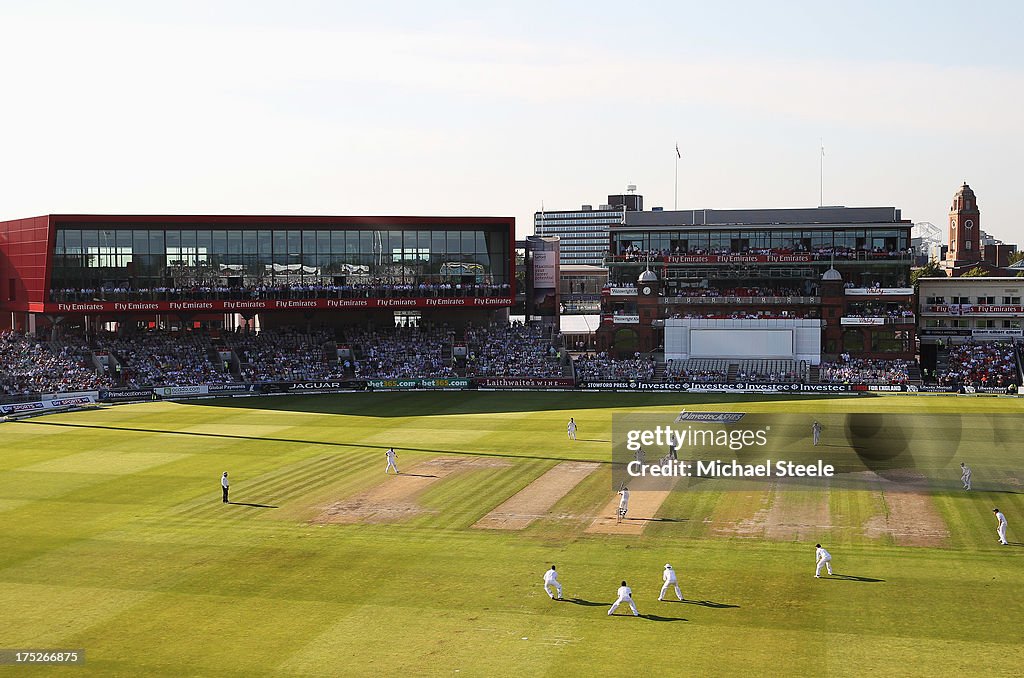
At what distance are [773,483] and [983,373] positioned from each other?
43.9 meters

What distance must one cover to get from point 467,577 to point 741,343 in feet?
196

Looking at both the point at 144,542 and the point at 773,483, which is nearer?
the point at 144,542

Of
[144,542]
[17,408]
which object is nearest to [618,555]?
[144,542]

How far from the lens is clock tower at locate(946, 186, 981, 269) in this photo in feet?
459

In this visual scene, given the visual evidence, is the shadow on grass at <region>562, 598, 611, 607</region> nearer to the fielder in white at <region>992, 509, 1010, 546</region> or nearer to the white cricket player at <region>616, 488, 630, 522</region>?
the white cricket player at <region>616, 488, 630, 522</region>

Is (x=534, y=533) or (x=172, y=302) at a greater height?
(x=172, y=302)

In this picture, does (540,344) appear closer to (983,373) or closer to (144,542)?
(983,373)

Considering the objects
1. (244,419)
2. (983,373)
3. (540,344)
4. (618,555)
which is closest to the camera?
(618,555)

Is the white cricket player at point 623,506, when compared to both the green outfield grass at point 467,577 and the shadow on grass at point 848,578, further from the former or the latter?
the shadow on grass at point 848,578

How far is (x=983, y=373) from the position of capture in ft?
250

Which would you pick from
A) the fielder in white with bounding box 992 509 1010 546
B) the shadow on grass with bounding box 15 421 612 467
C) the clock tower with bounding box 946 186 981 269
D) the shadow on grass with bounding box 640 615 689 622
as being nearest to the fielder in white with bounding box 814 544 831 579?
the shadow on grass with bounding box 640 615 689 622

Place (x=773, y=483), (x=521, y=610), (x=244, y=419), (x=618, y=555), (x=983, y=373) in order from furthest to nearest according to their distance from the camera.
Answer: (x=983, y=373) < (x=244, y=419) < (x=773, y=483) < (x=618, y=555) < (x=521, y=610)

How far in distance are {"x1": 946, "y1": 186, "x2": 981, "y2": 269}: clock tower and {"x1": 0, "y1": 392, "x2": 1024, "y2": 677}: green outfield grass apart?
102 meters

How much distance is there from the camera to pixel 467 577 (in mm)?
28047
